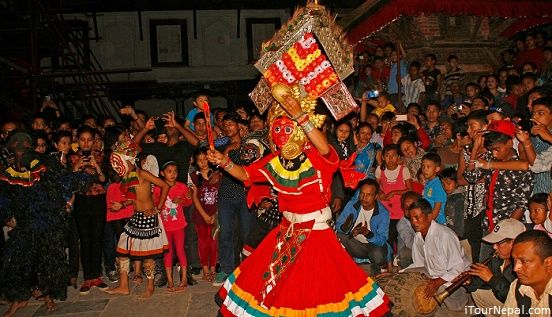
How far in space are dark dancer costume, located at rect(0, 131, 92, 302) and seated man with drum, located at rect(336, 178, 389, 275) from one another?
359 cm

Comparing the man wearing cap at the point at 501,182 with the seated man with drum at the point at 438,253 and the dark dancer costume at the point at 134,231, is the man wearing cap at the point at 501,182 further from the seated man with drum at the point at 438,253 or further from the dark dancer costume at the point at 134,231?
the dark dancer costume at the point at 134,231

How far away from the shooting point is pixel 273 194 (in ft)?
17.2

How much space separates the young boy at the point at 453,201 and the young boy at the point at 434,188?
0.33ft

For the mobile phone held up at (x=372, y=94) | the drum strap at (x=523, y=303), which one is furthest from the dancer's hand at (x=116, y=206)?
the mobile phone held up at (x=372, y=94)

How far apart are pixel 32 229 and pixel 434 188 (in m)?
4.95

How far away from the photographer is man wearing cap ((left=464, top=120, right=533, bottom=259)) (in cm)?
555

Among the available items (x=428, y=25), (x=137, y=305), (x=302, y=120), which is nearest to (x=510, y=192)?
(x=302, y=120)

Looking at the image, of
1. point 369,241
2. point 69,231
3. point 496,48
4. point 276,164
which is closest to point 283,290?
point 276,164

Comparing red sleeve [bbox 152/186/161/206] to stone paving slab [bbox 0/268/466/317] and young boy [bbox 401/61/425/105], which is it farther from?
young boy [bbox 401/61/425/105]

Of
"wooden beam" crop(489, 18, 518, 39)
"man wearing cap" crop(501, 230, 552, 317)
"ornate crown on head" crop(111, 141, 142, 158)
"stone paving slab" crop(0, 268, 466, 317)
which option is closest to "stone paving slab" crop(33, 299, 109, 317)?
"stone paving slab" crop(0, 268, 466, 317)

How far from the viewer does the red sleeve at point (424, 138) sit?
27.1 ft

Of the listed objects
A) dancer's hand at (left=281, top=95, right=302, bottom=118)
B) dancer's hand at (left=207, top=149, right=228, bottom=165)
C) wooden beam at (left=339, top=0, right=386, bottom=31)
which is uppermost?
wooden beam at (left=339, top=0, right=386, bottom=31)

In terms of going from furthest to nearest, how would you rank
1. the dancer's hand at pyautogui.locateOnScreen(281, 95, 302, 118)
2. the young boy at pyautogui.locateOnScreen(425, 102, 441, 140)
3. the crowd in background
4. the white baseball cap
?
the young boy at pyautogui.locateOnScreen(425, 102, 441, 140), the crowd in background, the white baseball cap, the dancer's hand at pyautogui.locateOnScreen(281, 95, 302, 118)

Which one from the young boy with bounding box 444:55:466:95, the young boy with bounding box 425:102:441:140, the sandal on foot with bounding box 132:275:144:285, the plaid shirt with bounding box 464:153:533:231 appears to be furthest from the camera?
the young boy with bounding box 444:55:466:95
